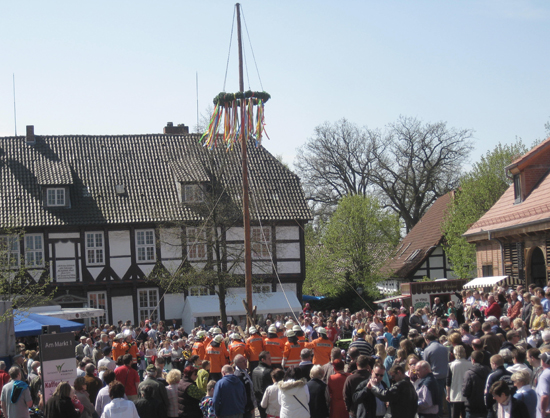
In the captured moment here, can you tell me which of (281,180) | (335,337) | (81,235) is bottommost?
(335,337)

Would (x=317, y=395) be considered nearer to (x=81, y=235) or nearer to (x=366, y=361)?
(x=366, y=361)

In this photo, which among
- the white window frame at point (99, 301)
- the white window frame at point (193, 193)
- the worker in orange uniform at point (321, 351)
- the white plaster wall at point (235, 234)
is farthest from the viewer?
the white plaster wall at point (235, 234)

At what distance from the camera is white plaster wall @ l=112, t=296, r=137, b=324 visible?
3105 cm

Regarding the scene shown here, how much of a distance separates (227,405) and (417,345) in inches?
137

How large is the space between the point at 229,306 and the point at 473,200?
14.4 metres

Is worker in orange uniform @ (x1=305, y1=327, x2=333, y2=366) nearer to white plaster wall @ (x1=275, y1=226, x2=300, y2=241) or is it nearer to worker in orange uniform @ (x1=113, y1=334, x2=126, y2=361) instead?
worker in orange uniform @ (x1=113, y1=334, x2=126, y2=361)

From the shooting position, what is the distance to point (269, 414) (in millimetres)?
9367

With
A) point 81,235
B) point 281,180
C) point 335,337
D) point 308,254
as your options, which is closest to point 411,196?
point 308,254

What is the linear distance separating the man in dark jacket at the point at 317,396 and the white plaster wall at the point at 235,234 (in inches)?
901

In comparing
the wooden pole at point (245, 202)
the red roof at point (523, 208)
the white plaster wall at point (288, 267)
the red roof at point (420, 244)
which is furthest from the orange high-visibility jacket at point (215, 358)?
the red roof at point (420, 244)

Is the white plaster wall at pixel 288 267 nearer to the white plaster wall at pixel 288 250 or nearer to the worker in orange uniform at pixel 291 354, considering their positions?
the white plaster wall at pixel 288 250

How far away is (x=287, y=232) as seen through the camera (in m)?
33.1

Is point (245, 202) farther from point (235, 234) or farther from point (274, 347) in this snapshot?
point (235, 234)

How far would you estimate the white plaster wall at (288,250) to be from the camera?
32.8m
